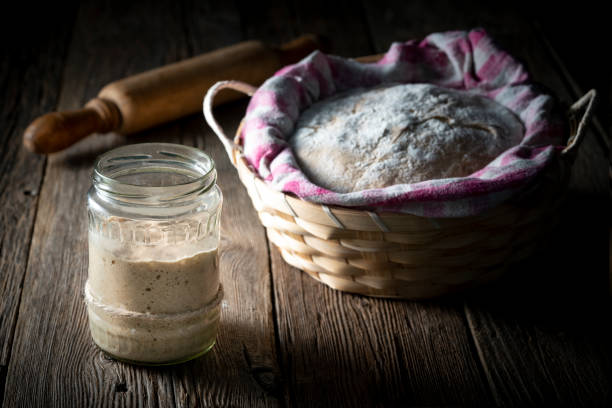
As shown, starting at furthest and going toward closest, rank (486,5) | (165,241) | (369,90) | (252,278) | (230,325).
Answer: (486,5), (369,90), (252,278), (230,325), (165,241)

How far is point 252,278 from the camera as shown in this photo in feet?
3.97

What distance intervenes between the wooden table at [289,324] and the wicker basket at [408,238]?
0.05 m

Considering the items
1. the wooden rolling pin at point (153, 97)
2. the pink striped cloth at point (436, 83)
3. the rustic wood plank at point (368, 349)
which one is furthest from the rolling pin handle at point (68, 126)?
the rustic wood plank at point (368, 349)

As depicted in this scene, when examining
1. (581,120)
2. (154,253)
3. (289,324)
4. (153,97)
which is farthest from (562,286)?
(153,97)

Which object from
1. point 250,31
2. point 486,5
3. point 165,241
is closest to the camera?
point 165,241

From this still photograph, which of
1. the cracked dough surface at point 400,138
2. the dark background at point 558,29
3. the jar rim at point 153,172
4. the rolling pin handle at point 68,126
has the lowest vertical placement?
the dark background at point 558,29

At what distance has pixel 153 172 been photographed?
0.98 metres

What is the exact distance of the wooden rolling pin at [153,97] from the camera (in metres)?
1.47

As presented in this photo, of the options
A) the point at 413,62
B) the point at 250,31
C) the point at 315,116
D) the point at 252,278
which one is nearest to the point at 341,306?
the point at 252,278

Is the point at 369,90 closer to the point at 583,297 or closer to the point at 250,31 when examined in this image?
the point at 583,297

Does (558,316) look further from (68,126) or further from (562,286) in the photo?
(68,126)

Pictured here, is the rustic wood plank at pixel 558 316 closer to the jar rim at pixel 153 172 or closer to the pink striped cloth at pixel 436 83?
the pink striped cloth at pixel 436 83

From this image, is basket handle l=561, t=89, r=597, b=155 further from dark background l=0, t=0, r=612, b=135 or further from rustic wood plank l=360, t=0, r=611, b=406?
dark background l=0, t=0, r=612, b=135

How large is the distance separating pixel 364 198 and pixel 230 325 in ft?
0.96
